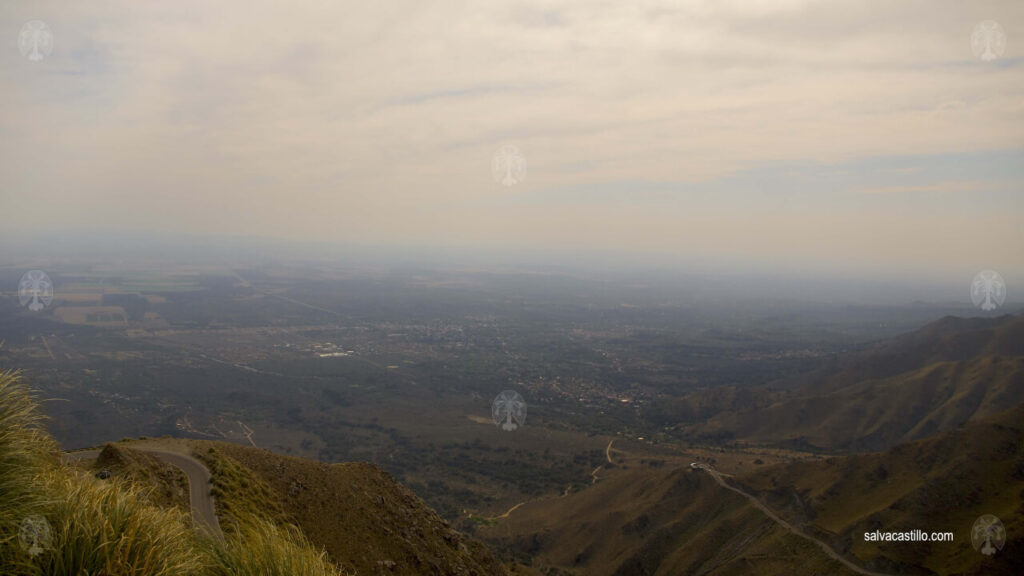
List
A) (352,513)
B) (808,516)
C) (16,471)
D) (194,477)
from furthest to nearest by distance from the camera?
(808,516) < (352,513) < (194,477) < (16,471)

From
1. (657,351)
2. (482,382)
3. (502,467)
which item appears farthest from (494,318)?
(502,467)

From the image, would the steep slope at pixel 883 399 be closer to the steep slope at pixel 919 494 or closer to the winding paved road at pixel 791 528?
the steep slope at pixel 919 494

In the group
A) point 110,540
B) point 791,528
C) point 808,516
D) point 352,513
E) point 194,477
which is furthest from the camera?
point 808,516

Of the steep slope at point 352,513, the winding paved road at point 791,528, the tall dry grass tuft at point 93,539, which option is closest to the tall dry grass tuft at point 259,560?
the tall dry grass tuft at point 93,539

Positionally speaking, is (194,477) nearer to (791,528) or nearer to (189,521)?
(189,521)

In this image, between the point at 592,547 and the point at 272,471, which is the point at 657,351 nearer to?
the point at 592,547

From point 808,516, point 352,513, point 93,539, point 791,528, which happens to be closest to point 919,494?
point 808,516
